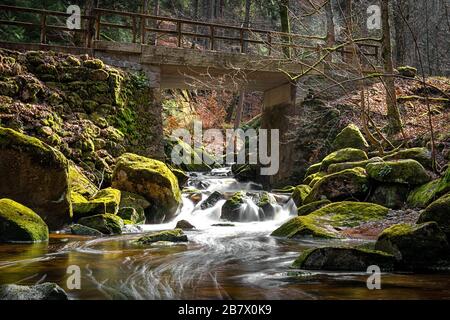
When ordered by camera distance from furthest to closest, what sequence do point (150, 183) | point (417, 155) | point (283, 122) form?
1. point (283, 122)
2. point (150, 183)
3. point (417, 155)

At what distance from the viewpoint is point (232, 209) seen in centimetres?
1290

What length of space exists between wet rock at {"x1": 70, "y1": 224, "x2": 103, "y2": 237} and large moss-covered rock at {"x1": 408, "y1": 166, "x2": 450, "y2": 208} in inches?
258

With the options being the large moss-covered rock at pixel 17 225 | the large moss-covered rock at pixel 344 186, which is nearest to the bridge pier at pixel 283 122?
the large moss-covered rock at pixel 344 186

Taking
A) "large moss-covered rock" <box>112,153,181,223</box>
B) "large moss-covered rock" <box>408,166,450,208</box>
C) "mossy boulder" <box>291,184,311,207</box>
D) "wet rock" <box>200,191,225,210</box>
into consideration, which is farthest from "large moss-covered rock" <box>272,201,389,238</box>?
"wet rock" <box>200,191,225,210</box>

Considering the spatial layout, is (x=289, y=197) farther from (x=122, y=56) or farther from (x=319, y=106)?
(x=122, y=56)

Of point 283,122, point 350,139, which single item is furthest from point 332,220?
point 283,122

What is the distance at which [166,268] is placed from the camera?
573 cm

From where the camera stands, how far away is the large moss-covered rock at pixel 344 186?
1099 cm

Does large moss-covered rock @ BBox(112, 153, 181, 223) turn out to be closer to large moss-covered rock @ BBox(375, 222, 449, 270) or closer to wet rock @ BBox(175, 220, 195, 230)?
wet rock @ BBox(175, 220, 195, 230)

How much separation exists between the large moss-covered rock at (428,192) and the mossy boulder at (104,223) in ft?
20.7

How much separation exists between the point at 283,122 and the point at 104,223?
10430mm

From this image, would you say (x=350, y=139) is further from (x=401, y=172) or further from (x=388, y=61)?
(x=401, y=172)

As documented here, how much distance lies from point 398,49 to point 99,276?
69.3 ft
